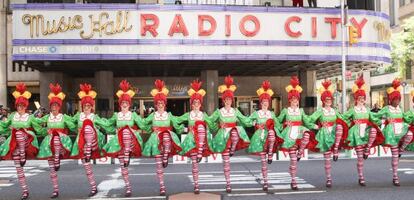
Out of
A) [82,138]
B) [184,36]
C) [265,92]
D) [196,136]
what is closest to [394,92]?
[265,92]

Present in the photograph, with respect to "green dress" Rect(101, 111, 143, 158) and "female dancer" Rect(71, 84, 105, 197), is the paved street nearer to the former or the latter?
"female dancer" Rect(71, 84, 105, 197)

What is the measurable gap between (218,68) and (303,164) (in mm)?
13419

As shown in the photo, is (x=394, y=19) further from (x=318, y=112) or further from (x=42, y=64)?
(x=318, y=112)

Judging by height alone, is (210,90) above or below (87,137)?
above

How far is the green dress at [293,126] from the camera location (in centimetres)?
1059

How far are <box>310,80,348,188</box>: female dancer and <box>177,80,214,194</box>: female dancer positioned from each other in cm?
228

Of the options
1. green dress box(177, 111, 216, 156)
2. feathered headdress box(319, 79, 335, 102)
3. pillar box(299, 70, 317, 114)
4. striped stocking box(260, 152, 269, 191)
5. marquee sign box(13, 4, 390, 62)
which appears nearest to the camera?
green dress box(177, 111, 216, 156)

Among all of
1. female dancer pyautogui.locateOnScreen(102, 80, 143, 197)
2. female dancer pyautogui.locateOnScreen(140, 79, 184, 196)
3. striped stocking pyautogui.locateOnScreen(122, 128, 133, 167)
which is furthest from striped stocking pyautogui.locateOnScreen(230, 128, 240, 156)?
striped stocking pyautogui.locateOnScreen(122, 128, 133, 167)

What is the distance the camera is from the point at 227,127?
34.7 ft

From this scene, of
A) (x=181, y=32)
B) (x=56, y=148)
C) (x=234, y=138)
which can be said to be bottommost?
(x=56, y=148)

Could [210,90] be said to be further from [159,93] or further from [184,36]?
[159,93]

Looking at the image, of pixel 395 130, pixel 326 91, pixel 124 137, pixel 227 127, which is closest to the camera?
pixel 124 137

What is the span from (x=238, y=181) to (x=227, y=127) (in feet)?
8.07

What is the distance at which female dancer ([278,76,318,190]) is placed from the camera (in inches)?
417
